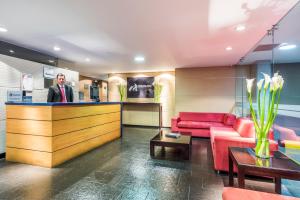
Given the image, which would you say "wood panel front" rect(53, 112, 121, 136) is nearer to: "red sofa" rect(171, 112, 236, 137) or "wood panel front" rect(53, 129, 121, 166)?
"wood panel front" rect(53, 129, 121, 166)

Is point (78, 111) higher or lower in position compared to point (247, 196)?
higher

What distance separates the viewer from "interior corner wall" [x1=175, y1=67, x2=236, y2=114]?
20.4ft

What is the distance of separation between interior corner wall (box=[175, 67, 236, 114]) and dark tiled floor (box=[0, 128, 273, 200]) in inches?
127

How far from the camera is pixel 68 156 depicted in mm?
3342

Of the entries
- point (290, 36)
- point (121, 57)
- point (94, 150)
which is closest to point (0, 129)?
point (94, 150)

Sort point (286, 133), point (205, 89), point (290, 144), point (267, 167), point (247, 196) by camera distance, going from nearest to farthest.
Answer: point (247, 196) < point (267, 167) < point (290, 144) < point (286, 133) < point (205, 89)

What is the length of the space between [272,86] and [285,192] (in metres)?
1.51

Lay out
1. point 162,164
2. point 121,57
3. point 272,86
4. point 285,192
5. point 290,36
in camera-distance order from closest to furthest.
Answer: point 272,86, point 285,192, point 290,36, point 162,164, point 121,57

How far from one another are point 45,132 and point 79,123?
2.42ft

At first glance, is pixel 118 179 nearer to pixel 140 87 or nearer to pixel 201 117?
pixel 201 117

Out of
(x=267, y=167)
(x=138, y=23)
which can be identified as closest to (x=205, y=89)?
(x=138, y=23)

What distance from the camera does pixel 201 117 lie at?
597cm

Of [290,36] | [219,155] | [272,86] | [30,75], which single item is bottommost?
[219,155]

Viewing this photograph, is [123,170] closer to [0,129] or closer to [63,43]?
[0,129]
